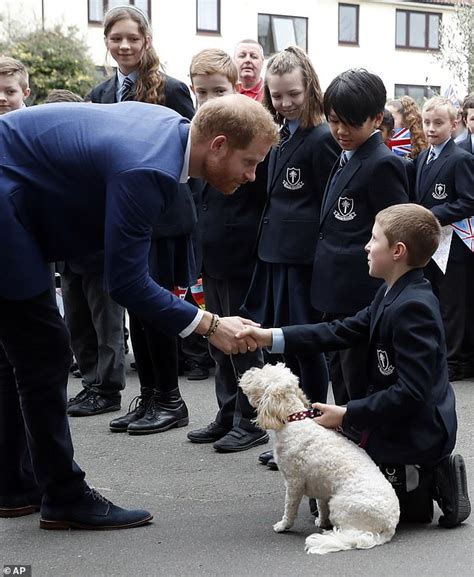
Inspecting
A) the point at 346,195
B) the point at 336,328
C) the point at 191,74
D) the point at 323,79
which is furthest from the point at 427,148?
the point at 323,79

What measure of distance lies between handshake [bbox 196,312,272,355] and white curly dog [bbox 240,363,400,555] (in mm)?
146

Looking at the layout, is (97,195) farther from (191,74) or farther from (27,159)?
(191,74)

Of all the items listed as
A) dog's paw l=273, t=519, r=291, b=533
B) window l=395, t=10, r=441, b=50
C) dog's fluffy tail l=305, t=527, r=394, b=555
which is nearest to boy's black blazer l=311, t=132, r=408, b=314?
dog's paw l=273, t=519, r=291, b=533

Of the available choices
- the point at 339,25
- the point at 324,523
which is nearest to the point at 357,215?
the point at 324,523

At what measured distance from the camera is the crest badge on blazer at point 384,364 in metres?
4.19

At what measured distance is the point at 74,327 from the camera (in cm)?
684

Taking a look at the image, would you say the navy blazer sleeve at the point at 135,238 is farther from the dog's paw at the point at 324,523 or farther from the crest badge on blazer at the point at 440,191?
the crest badge on blazer at the point at 440,191

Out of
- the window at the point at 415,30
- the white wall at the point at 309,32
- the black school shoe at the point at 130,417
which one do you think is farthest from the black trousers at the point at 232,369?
the window at the point at 415,30

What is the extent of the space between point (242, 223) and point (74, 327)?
1.80 metres

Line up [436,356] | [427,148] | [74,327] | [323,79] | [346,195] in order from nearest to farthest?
[436,356]
[346,195]
[74,327]
[427,148]
[323,79]

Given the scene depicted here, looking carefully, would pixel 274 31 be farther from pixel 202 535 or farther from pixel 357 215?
pixel 202 535

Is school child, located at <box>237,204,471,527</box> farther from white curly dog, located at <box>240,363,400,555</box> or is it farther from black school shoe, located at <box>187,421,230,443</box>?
black school shoe, located at <box>187,421,230,443</box>

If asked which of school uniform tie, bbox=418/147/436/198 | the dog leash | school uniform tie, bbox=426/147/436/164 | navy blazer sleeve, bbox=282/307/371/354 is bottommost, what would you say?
the dog leash

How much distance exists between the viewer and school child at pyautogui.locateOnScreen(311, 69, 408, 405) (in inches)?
187
